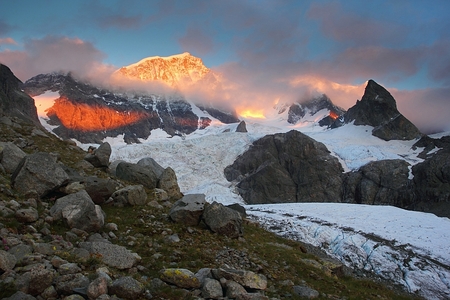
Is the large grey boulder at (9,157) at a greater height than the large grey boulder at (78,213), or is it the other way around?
the large grey boulder at (9,157)

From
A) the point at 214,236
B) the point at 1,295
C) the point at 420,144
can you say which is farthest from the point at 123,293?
the point at 420,144

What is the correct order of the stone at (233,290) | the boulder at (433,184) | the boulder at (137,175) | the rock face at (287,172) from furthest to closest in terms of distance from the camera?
the rock face at (287,172) < the boulder at (433,184) < the boulder at (137,175) < the stone at (233,290)

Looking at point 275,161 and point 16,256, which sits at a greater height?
point 275,161

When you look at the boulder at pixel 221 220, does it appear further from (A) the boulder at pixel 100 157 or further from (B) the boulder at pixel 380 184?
(B) the boulder at pixel 380 184

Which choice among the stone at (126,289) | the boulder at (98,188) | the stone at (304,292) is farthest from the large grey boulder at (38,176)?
the stone at (304,292)

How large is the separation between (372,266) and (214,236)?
22.1 m

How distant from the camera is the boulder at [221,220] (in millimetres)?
16922

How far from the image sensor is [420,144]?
127m

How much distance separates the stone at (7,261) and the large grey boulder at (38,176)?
22.2ft

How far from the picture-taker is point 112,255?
10070 millimetres

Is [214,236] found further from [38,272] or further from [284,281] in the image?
[38,272]

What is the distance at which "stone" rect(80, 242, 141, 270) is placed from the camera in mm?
9820

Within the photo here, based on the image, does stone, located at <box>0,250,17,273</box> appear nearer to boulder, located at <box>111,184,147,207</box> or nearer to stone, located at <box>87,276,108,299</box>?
stone, located at <box>87,276,108,299</box>

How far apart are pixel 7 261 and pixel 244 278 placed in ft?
21.2
